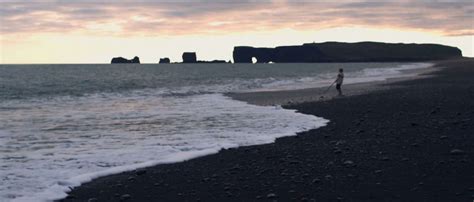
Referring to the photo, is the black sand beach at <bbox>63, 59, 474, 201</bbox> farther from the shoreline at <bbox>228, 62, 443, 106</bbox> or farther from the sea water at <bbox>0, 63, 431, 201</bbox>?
the shoreline at <bbox>228, 62, 443, 106</bbox>

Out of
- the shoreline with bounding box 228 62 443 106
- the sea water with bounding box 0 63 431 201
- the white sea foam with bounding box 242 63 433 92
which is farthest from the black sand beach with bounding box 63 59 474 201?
the white sea foam with bounding box 242 63 433 92

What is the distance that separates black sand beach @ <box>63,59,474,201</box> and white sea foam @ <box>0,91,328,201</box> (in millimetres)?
633

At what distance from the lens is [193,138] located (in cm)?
1385

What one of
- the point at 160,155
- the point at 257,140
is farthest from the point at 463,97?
the point at 160,155

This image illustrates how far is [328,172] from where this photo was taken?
9.12 meters

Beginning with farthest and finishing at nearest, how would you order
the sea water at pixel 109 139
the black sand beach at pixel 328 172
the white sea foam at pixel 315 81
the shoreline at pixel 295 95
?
the white sea foam at pixel 315 81
the shoreline at pixel 295 95
the sea water at pixel 109 139
the black sand beach at pixel 328 172

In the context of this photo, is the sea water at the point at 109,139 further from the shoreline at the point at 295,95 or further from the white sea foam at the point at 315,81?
the white sea foam at the point at 315,81

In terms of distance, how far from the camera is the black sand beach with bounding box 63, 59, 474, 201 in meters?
7.87

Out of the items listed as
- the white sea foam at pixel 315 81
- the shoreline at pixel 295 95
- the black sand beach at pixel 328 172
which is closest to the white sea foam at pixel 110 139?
the black sand beach at pixel 328 172

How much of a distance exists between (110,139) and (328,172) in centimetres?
676

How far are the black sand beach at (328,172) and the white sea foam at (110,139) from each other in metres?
0.63

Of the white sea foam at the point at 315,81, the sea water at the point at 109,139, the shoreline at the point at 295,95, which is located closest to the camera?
the sea water at the point at 109,139

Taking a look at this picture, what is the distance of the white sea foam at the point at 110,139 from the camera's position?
948 cm

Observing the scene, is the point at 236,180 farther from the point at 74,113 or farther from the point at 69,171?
the point at 74,113
